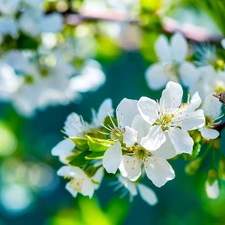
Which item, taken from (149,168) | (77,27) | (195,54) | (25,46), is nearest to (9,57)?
(25,46)

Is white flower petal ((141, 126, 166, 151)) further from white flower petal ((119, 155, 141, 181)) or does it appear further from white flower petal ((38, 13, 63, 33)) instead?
white flower petal ((38, 13, 63, 33))

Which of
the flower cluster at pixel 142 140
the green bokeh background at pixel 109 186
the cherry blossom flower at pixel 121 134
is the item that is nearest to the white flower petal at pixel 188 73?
the flower cluster at pixel 142 140

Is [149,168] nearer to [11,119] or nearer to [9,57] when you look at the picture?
[9,57]

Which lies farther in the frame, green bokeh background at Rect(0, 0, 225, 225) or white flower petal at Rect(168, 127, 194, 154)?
green bokeh background at Rect(0, 0, 225, 225)

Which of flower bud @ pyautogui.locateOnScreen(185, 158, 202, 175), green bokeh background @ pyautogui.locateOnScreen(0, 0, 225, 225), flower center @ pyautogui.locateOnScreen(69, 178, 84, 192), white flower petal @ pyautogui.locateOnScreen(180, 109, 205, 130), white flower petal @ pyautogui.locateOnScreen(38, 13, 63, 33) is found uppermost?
white flower petal @ pyautogui.locateOnScreen(180, 109, 205, 130)

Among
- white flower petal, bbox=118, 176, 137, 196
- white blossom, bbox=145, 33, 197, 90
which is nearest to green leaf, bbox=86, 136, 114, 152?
white flower petal, bbox=118, 176, 137, 196

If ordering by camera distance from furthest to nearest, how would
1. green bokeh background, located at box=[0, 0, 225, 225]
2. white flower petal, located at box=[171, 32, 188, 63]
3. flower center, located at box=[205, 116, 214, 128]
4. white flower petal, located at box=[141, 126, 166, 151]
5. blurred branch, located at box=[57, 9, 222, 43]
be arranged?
green bokeh background, located at box=[0, 0, 225, 225] → blurred branch, located at box=[57, 9, 222, 43] → white flower petal, located at box=[171, 32, 188, 63] → flower center, located at box=[205, 116, 214, 128] → white flower petal, located at box=[141, 126, 166, 151]

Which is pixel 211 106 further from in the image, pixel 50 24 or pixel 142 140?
pixel 50 24
